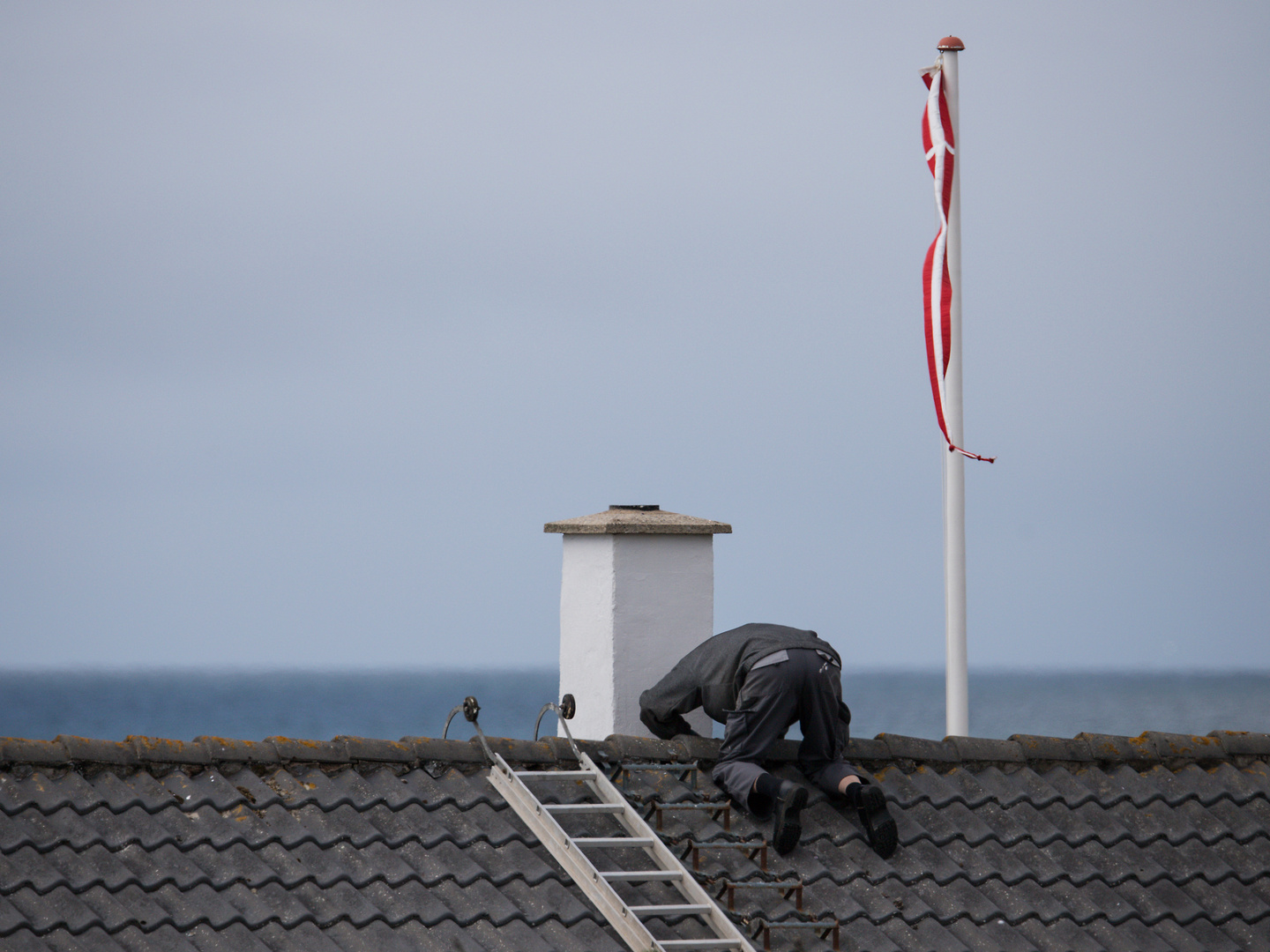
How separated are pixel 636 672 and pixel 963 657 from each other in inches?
91.9

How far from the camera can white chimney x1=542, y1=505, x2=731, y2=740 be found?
802 cm

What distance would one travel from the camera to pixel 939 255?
32.6 ft

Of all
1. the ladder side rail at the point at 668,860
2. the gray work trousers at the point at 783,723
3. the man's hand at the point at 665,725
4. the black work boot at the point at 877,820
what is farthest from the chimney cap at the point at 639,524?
the black work boot at the point at 877,820

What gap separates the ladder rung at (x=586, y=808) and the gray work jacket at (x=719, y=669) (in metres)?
0.77

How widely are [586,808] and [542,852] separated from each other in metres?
0.34

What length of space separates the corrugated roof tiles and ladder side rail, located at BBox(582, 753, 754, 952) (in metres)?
0.12

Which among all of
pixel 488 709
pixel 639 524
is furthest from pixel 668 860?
pixel 488 709

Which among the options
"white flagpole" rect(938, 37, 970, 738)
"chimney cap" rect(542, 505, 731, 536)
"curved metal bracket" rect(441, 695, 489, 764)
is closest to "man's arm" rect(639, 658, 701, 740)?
"chimney cap" rect(542, 505, 731, 536)

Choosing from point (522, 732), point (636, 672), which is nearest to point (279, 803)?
point (636, 672)

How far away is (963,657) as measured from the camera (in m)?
9.06

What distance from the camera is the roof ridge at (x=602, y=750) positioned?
661cm

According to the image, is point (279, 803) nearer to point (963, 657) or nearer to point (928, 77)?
point (963, 657)

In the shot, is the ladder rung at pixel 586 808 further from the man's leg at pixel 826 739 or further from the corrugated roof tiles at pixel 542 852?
the man's leg at pixel 826 739

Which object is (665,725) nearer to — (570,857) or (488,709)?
(570,857)
